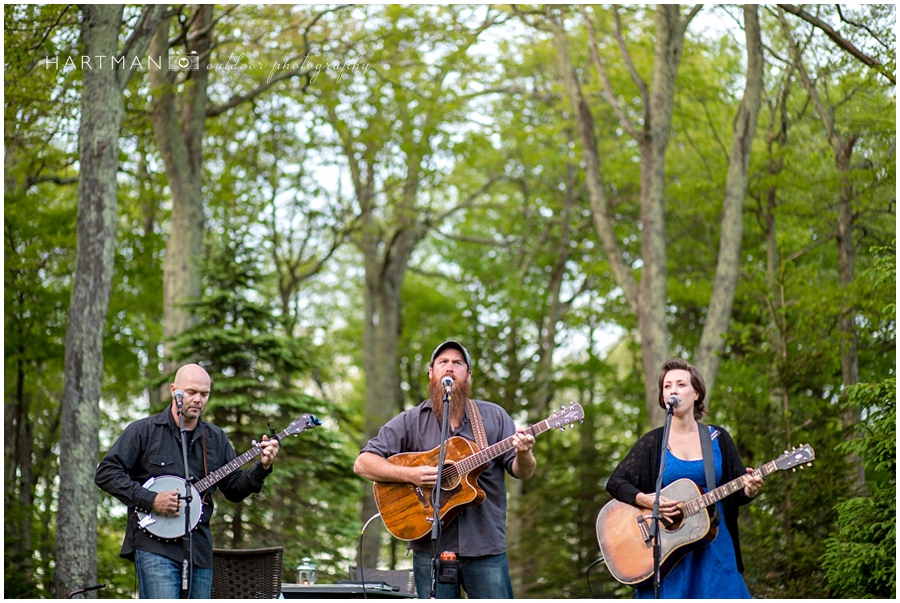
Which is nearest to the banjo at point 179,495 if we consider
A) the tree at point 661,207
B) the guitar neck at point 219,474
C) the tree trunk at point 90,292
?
the guitar neck at point 219,474

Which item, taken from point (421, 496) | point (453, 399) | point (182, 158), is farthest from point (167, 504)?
point (182, 158)

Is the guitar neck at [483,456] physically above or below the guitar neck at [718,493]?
above

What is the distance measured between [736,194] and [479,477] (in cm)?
832

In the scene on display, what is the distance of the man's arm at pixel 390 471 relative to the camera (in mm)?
5512

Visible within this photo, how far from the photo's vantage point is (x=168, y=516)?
5.76 metres

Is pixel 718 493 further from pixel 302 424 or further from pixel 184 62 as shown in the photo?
pixel 184 62

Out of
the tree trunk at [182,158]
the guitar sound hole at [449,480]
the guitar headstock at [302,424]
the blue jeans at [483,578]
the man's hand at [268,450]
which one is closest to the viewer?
the blue jeans at [483,578]

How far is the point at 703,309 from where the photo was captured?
1902 centimetres

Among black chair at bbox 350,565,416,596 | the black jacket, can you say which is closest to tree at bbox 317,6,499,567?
black chair at bbox 350,565,416,596

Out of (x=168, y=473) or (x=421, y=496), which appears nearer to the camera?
(x=421, y=496)

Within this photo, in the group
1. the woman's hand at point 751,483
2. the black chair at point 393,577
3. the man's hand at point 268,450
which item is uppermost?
the man's hand at point 268,450

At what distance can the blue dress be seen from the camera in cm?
515

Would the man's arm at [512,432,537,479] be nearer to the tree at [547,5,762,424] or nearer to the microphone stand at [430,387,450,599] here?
the microphone stand at [430,387,450,599]

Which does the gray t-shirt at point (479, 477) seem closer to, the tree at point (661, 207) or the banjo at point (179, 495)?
the banjo at point (179, 495)
